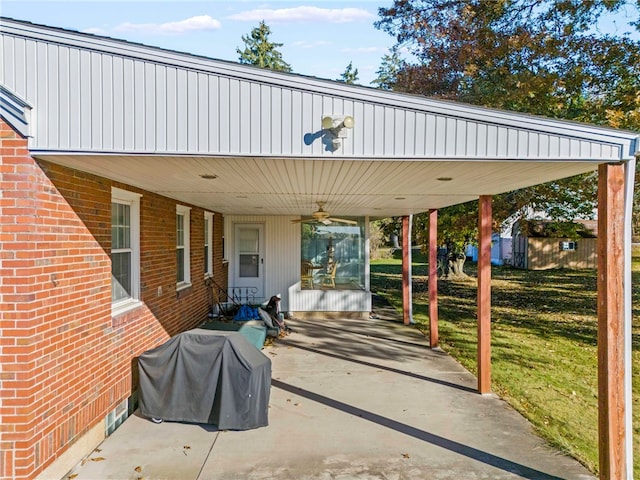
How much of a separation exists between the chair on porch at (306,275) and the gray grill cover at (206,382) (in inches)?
284

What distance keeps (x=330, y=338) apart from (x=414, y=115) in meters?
6.72

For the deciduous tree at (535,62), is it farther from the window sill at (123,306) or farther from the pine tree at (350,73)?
the pine tree at (350,73)

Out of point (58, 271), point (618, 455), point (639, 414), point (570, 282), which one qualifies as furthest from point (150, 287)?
point (570, 282)

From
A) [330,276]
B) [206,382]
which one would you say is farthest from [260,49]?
[206,382]

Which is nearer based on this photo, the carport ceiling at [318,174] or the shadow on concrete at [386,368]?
the carport ceiling at [318,174]

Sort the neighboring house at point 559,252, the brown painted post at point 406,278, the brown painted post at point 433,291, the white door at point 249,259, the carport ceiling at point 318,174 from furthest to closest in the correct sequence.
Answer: the neighboring house at point 559,252 < the white door at point 249,259 < the brown painted post at point 406,278 < the brown painted post at point 433,291 < the carport ceiling at point 318,174

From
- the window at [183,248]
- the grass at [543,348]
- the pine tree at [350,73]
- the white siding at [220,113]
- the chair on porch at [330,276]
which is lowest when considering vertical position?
the grass at [543,348]

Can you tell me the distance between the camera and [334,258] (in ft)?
41.2

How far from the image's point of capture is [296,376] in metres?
7.05

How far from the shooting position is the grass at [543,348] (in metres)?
5.49

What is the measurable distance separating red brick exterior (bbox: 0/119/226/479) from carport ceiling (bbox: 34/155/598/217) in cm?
28

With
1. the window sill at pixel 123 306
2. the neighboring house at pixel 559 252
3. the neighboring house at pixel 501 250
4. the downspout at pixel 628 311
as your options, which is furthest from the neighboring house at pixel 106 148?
the neighboring house at pixel 501 250

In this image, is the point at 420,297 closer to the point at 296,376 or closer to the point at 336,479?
the point at 296,376

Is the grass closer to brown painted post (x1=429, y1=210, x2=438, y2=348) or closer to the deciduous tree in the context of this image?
brown painted post (x1=429, y1=210, x2=438, y2=348)
